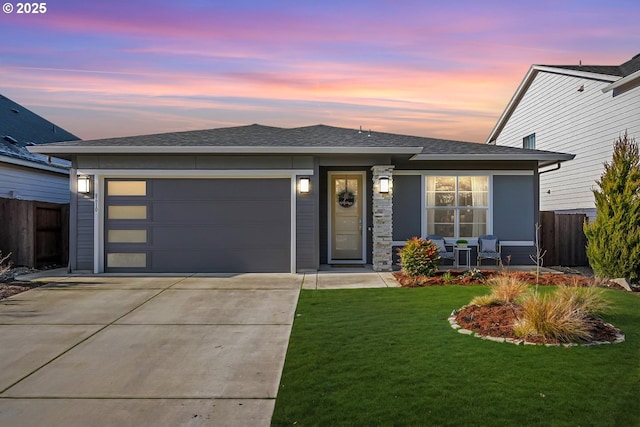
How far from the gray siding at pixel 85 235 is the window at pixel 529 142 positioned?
596 inches

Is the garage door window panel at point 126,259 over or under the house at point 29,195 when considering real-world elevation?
under

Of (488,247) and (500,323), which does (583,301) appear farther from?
(488,247)

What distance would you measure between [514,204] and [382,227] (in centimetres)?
367

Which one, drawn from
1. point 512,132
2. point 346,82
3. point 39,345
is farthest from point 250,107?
point 39,345

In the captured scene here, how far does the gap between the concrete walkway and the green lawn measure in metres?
0.37

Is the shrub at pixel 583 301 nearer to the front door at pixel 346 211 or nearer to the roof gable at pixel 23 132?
the front door at pixel 346 211

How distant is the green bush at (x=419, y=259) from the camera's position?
31.9 ft

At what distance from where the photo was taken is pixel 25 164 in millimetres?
13359

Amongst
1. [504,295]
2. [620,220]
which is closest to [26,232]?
[504,295]

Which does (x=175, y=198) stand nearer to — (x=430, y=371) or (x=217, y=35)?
(x=217, y=35)

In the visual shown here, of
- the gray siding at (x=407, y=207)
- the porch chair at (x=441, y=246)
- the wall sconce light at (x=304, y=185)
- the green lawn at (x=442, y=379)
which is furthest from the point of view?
the gray siding at (x=407, y=207)

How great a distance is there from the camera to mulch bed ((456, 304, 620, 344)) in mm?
5281

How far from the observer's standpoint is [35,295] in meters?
8.25

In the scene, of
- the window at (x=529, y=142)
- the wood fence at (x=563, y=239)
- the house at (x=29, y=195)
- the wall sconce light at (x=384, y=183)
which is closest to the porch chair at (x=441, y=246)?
the wall sconce light at (x=384, y=183)
